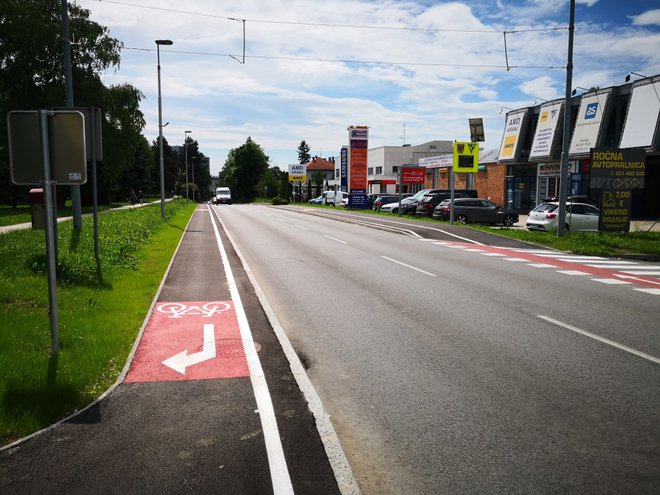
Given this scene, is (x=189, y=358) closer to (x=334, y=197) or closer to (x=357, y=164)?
(x=357, y=164)

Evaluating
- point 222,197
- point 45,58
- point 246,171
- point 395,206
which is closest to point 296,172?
point 222,197

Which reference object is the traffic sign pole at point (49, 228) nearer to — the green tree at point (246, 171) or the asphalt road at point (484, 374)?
the asphalt road at point (484, 374)

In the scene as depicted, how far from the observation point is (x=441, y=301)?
373 inches

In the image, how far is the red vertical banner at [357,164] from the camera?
5078 centimetres

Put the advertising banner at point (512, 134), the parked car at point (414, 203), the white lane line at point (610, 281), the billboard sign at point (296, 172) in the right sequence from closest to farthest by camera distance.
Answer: the white lane line at point (610, 281), the parked car at point (414, 203), the advertising banner at point (512, 134), the billboard sign at point (296, 172)

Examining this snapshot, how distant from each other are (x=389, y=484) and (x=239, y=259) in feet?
39.9

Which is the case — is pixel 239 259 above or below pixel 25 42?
below

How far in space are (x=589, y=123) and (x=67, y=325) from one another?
117 ft

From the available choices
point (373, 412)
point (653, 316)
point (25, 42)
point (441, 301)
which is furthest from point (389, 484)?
point (25, 42)

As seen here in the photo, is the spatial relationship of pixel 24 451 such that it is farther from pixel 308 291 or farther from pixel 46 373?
pixel 308 291

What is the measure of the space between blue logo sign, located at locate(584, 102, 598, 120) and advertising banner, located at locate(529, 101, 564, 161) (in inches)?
134

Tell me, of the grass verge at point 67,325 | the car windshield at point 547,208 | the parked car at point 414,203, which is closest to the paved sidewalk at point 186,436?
the grass verge at point 67,325

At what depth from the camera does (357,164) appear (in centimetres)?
5109

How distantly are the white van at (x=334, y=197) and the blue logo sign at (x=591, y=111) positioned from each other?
102 ft
